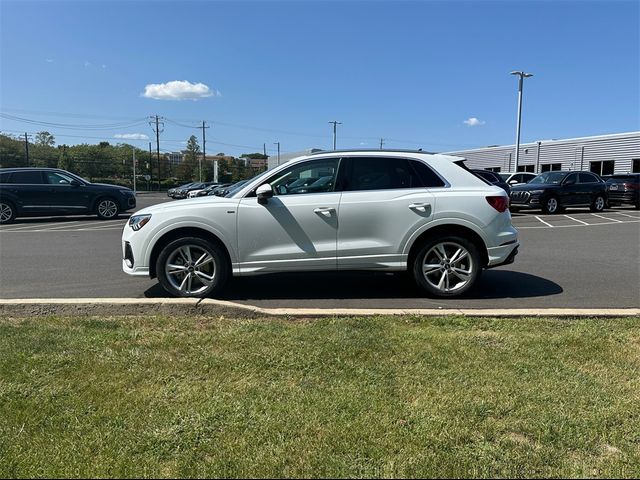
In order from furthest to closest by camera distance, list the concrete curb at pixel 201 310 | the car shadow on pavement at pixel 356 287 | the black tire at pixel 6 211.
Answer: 1. the black tire at pixel 6 211
2. the car shadow on pavement at pixel 356 287
3. the concrete curb at pixel 201 310

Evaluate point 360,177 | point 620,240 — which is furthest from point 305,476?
point 620,240

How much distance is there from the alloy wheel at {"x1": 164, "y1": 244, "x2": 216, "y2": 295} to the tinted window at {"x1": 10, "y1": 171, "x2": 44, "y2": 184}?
1353cm

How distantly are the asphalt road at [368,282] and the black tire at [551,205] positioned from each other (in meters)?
8.90

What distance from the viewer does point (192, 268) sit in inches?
228

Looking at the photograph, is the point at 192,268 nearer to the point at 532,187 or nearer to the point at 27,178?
the point at 27,178

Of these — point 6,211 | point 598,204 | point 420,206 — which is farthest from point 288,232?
point 598,204

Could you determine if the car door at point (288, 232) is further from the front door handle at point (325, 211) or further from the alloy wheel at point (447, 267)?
the alloy wheel at point (447, 267)

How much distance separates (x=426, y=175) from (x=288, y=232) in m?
1.77

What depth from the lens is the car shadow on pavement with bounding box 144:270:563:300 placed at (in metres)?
6.13

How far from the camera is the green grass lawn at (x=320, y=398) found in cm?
256

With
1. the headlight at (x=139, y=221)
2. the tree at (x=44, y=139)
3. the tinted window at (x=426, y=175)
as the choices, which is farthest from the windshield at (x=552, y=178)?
the tree at (x=44, y=139)

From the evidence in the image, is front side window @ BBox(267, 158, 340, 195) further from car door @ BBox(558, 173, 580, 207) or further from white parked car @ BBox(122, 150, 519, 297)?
car door @ BBox(558, 173, 580, 207)

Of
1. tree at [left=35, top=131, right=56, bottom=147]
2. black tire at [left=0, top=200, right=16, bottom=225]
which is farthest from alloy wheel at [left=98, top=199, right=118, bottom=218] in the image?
tree at [left=35, top=131, right=56, bottom=147]

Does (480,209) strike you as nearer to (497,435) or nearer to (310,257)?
(310,257)
